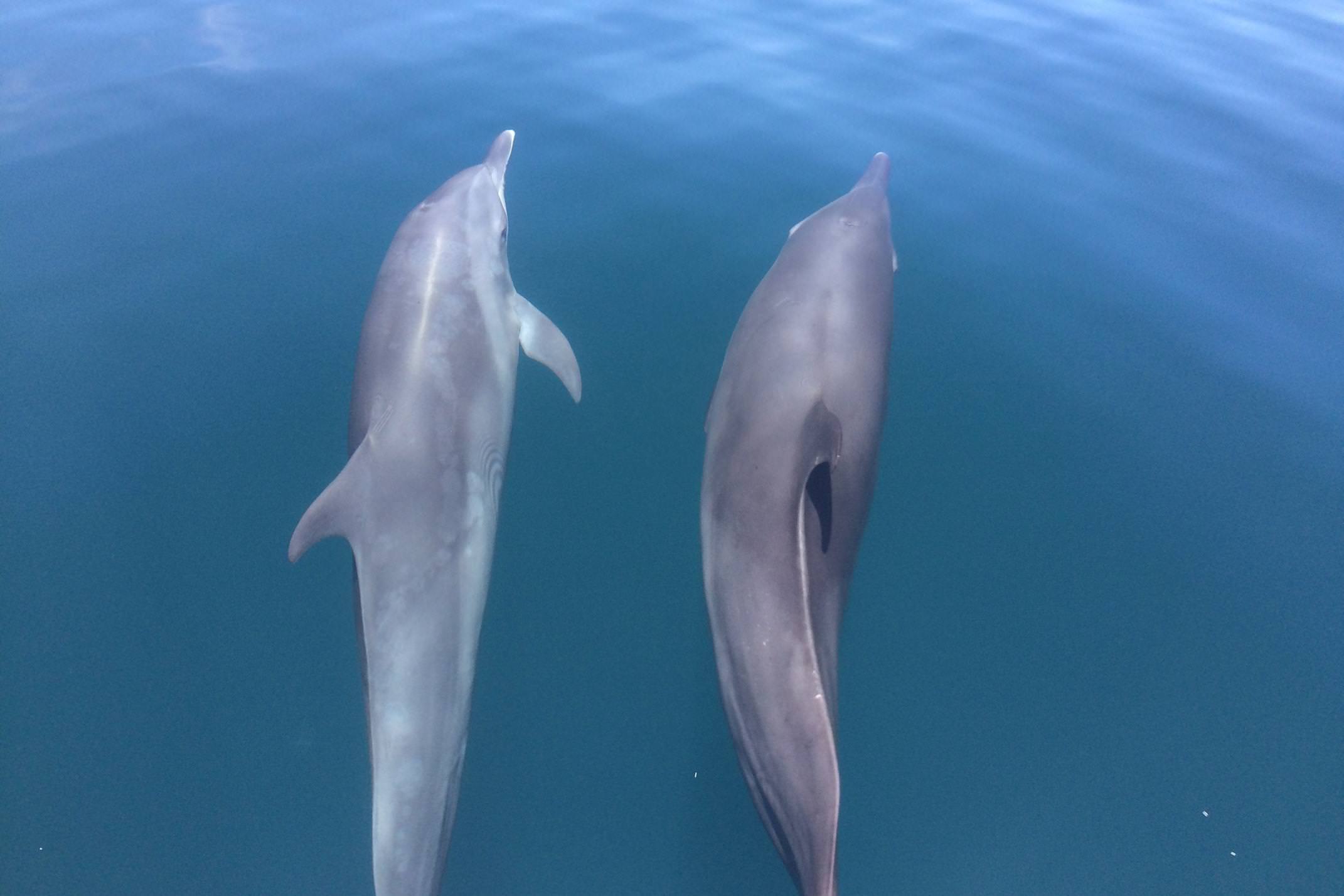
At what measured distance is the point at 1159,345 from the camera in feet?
21.9

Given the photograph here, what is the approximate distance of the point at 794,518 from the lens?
14.0 feet

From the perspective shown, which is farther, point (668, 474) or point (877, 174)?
point (877, 174)

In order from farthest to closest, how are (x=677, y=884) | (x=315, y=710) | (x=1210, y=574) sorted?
(x=1210, y=574)
(x=315, y=710)
(x=677, y=884)

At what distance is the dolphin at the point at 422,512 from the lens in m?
4.02

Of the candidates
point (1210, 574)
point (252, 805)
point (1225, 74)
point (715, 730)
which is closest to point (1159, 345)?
point (1210, 574)

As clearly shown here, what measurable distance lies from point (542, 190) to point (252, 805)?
5.81 m

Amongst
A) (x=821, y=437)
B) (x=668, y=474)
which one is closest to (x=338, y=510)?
(x=668, y=474)

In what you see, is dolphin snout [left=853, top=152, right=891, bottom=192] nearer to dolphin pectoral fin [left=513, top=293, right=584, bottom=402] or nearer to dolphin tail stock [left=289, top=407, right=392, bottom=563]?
dolphin pectoral fin [left=513, top=293, right=584, bottom=402]

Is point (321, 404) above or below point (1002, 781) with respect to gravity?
above

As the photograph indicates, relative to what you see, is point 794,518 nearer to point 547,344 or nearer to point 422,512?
point 422,512

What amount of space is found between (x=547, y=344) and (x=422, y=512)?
2.11m

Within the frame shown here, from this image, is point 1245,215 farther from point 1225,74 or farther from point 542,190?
point 542,190

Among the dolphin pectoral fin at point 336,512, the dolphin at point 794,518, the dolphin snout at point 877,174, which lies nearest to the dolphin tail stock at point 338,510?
the dolphin pectoral fin at point 336,512

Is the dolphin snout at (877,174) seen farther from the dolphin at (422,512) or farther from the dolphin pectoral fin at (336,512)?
the dolphin pectoral fin at (336,512)
